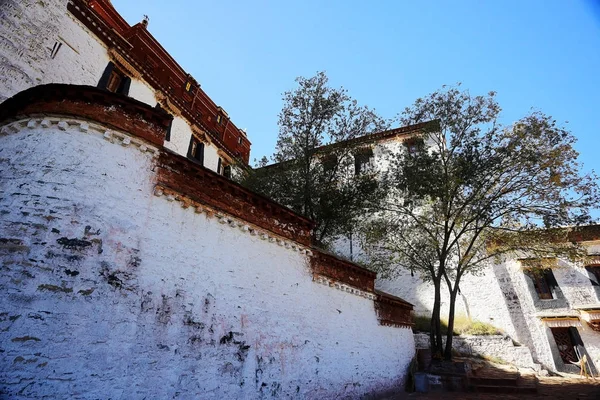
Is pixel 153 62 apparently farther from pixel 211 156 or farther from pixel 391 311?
pixel 391 311

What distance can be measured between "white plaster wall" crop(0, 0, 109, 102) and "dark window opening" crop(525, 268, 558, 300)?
27.4m

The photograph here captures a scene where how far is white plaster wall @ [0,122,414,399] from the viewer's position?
4.64 meters

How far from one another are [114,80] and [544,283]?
28304 mm

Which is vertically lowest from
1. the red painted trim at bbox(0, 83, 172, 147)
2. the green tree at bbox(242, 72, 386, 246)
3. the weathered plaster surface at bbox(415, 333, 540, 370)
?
the weathered plaster surface at bbox(415, 333, 540, 370)

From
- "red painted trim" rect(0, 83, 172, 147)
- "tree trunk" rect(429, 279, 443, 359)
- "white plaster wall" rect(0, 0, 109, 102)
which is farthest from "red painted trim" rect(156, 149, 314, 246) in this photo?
"tree trunk" rect(429, 279, 443, 359)

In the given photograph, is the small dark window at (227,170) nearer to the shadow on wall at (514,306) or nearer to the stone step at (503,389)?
the stone step at (503,389)

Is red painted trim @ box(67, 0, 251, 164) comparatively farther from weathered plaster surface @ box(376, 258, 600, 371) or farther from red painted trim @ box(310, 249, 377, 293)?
weathered plaster surface @ box(376, 258, 600, 371)

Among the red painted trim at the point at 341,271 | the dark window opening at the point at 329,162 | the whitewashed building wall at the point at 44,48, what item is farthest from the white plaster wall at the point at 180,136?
the red painted trim at the point at 341,271

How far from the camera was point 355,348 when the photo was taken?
990cm

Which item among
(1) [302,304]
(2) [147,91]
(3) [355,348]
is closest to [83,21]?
(2) [147,91]

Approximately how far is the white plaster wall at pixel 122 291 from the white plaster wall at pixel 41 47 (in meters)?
4.92

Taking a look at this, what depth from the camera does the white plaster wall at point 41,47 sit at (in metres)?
9.02

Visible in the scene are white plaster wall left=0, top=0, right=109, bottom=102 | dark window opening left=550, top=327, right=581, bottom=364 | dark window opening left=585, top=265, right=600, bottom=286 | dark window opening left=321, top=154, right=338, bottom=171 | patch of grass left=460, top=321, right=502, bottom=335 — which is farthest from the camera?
dark window opening left=585, top=265, right=600, bottom=286

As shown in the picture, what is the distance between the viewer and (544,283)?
20.5 meters
